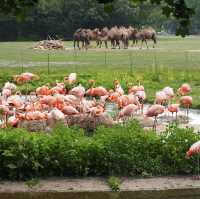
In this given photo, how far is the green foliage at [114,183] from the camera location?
30.4 feet

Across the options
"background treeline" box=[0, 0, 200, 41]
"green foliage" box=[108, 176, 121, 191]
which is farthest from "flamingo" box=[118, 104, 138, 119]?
"background treeline" box=[0, 0, 200, 41]

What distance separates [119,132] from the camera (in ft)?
33.3

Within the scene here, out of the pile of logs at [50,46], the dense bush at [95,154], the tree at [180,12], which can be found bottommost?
the pile of logs at [50,46]

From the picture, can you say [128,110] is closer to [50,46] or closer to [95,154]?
[95,154]

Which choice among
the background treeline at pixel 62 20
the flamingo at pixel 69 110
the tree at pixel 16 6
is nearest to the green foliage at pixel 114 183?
the flamingo at pixel 69 110

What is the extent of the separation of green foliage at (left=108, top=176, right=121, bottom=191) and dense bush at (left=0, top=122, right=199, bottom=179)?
25 centimetres

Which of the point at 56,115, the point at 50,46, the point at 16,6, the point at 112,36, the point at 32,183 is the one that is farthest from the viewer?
the point at 112,36

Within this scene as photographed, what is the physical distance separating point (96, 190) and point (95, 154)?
0.70 m

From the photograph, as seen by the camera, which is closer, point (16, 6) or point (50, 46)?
point (16, 6)

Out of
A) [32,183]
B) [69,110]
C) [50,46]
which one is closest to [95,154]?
[32,183]

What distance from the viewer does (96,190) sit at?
30.2 ft

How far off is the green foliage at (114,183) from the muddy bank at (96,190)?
0.06m

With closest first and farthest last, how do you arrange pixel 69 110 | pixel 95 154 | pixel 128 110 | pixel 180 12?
pixel 180 12
pixel 95 154
pixel 69 110
pixel 128 110

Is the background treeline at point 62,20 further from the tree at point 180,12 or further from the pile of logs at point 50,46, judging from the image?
the tree at point 180,12
